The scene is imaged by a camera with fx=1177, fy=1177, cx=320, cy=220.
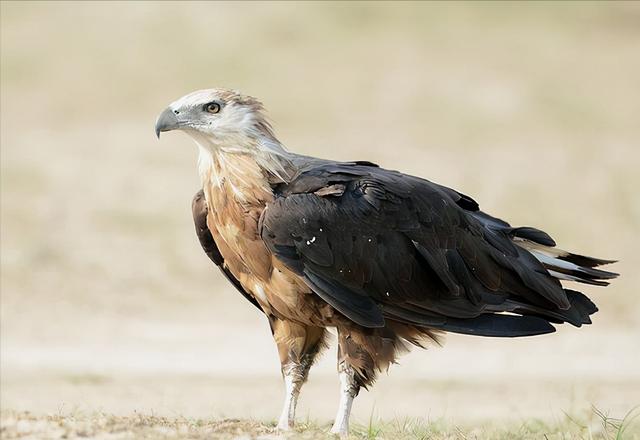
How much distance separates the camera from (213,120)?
690 cm

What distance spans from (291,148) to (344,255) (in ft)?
52.6

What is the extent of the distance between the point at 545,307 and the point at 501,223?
2.29ft

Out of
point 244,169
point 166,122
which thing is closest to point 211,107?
point 166,122

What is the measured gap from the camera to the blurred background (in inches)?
504

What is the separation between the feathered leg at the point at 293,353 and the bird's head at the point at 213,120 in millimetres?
1117

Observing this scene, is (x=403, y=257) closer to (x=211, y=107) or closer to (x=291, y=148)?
(x=211, y=107)

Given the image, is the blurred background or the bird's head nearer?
the bird's head

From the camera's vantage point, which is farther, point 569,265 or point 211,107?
point 569,265

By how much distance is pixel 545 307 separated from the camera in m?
7.18

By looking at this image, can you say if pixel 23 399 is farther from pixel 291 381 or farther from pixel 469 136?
pixel 469 136

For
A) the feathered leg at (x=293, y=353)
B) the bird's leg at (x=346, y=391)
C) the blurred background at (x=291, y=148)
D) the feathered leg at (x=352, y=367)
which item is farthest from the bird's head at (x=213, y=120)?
the blurred background at (x=291, y=148)

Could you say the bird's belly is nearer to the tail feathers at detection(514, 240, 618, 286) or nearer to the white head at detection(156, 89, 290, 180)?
the white head at detection(156, 89, 290, 180)

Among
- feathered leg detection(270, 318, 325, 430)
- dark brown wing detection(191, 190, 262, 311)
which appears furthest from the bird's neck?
feathered leg detection(270, 318, 325, 430)

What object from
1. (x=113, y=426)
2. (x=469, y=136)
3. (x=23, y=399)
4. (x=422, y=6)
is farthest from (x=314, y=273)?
(x=422, y=6)
